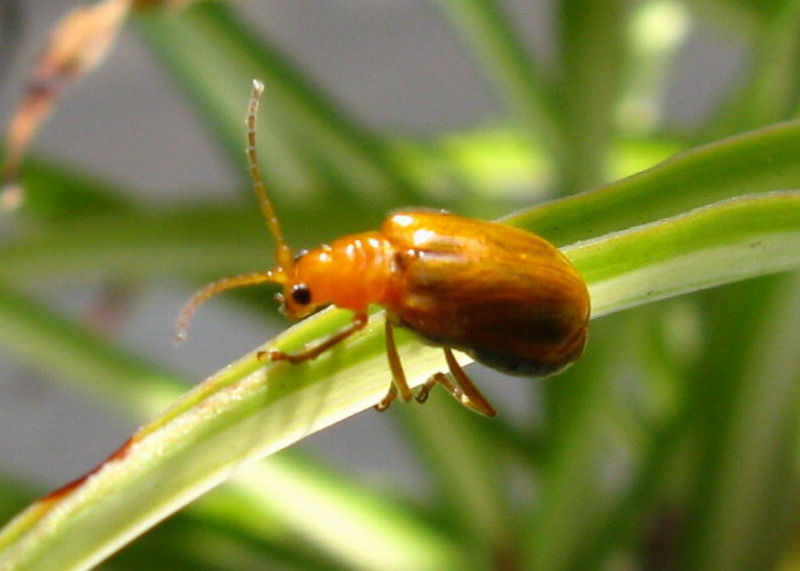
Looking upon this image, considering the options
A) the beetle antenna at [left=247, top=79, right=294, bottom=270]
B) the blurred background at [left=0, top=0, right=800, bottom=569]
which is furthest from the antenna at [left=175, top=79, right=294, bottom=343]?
the blurred background at [left=0, top=0, right=800, bottom=569]

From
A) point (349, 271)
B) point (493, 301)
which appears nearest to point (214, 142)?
point (349, 271)

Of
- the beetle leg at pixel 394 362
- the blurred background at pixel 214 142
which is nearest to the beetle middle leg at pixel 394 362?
the beetle leg at pixel 394 362

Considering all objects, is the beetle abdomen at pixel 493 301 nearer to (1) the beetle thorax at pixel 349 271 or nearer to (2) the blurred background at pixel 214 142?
(1) the beetle thorax at pixel 349 271

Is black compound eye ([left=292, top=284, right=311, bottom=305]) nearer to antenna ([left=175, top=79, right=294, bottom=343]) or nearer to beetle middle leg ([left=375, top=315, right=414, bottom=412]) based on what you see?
antenna ([left=175, top=79, right=294, bottom=343])

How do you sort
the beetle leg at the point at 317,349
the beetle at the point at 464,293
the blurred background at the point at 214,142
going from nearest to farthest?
the beetle leg at the point at 317,349 → the beetle at the point at 464,293 → the blurred background at the point at 214,142

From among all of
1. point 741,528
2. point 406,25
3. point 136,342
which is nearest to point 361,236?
point 741,528

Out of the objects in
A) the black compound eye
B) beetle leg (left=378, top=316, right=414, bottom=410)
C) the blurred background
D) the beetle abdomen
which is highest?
the blurred background

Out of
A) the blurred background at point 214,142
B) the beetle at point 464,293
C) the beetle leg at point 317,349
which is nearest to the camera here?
the beetle leg at point 317,349

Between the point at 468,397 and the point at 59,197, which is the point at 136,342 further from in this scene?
the point at 468,397

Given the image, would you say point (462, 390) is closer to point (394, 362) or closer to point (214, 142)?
point (394, 362)
